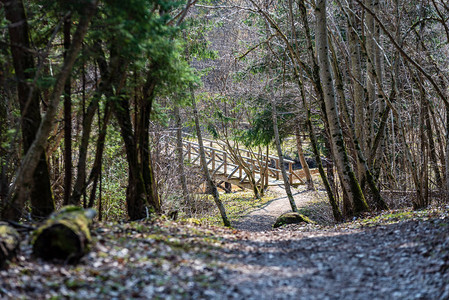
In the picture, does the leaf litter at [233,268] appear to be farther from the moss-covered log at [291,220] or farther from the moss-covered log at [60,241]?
the moss-covered log at [291,220]

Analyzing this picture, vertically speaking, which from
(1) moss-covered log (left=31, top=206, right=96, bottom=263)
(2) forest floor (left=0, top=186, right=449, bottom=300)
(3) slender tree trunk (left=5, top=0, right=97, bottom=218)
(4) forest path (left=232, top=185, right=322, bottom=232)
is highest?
(3) slender tree trunk (left=5, top=0, right=97, bottom=218)

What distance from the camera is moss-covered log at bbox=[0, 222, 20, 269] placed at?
3.42 m

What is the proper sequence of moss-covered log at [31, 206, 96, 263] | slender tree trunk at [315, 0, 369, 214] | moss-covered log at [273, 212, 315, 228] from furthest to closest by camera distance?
moss-covered log at [273, 212, 315, 228] < slender tree trunk at [315, 0, 369, 214] < moss-covered log at [31, 206, 96, 263]

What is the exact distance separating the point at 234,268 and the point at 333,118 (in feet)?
16.5

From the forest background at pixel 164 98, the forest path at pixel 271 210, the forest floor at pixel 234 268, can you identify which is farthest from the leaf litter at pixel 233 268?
the forest path at pixel 271 210

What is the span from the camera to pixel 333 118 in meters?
8.27

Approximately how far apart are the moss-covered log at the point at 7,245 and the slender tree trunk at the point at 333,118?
6.32 metres

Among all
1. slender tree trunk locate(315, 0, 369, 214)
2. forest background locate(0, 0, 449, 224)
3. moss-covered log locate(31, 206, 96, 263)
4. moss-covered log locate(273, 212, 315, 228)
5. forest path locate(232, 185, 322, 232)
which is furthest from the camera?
forest path locate(232, 185, 322, 232)

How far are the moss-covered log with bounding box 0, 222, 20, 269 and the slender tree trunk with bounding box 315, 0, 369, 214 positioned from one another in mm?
6323

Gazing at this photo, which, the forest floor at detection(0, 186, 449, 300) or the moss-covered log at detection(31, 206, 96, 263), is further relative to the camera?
the moss-covered log at detection(31, 206, 96, 263)

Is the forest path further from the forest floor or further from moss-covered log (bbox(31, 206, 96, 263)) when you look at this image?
moss-covered log (bbox(31, 206, 96, 263))

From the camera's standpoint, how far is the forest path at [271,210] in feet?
41.0

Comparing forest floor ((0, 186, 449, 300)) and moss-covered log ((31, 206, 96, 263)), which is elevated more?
moss-covered log ((31, 206, 96, 263))

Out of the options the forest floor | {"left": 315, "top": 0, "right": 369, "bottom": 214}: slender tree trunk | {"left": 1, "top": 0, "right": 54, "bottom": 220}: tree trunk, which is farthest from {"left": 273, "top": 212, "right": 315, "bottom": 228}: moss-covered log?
{"left": 1, "top": 0, "right": 54, "bottom": 220}: tree trunk
